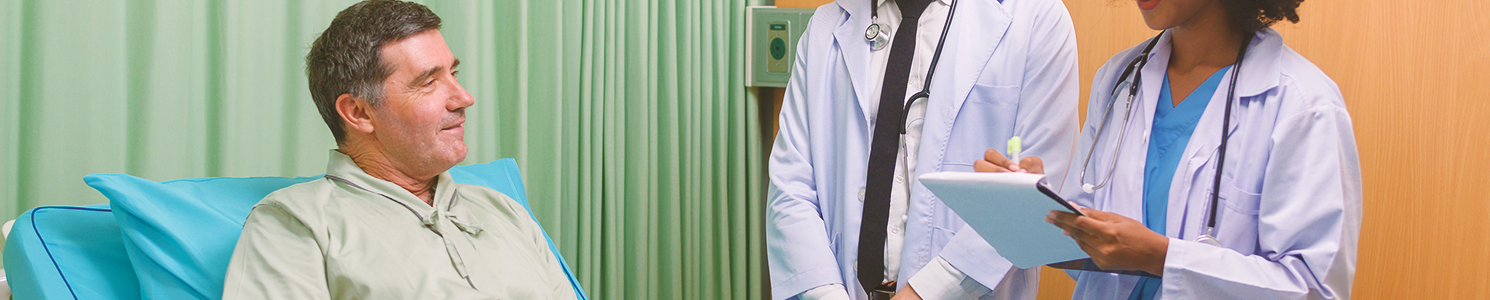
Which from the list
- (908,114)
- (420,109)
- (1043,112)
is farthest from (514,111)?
(1043,112)

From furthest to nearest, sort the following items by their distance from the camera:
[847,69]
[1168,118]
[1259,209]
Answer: [847,69] → [1168,118] → [1259,209]

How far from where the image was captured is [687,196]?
2.42 meters

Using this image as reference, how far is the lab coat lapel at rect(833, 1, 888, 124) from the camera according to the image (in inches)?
→ 62.8

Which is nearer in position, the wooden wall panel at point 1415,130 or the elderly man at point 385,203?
the elderly man at point 385,203

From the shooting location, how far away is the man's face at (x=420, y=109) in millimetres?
1256

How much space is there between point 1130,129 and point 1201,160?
141 millimetres

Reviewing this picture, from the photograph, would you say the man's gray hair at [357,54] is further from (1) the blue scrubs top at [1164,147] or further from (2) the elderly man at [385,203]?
(1) the blue scrubs top at [1164,147]

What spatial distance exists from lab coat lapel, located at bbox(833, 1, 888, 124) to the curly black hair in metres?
0.61

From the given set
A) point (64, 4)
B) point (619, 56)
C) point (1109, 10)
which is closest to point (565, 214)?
point (619, 56)

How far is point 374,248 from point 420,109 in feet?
0.73

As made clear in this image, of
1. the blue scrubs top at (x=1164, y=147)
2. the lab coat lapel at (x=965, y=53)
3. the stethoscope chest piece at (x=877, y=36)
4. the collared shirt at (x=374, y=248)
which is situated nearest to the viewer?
the collared shirt at (x=374, y=248)

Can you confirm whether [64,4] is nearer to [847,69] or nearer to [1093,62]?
[847,69]

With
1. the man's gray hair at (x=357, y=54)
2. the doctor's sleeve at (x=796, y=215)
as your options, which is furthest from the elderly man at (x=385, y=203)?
the doctor's sleeve at (x=796, y=215)

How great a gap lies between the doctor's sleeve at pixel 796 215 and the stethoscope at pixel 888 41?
16 centimetres
